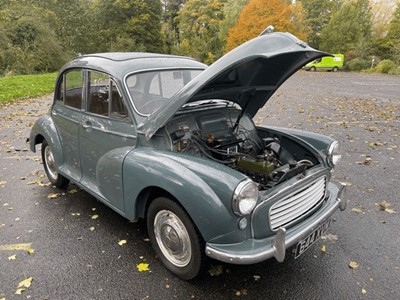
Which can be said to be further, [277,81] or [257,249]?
[277,81]

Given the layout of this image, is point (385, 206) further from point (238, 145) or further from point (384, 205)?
point (238, 145)

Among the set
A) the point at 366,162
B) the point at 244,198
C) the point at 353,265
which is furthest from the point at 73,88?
the point at 366,162

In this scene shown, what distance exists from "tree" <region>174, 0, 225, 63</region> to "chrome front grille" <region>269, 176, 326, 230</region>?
4687 centimetres

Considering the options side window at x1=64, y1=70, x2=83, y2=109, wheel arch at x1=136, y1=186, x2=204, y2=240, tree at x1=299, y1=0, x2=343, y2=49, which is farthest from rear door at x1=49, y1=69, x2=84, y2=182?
tree at x1=299, y1=0, x2=343, y2=49

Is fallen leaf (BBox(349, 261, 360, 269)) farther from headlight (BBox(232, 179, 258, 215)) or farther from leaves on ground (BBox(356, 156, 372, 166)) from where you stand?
leaves on ground (BBox(356, 156, 372, 166))

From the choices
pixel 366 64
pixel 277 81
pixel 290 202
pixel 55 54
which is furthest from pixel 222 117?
pixel 366 64

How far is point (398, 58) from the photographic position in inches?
1314

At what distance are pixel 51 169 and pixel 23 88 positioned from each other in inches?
547

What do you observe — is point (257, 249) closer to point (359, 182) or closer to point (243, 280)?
point (243, 280)

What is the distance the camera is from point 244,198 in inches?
91.1

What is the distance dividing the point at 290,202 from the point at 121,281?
1641 mm

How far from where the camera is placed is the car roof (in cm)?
338

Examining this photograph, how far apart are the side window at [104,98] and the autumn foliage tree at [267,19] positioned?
109 ft

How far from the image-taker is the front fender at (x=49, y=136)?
419 cm
